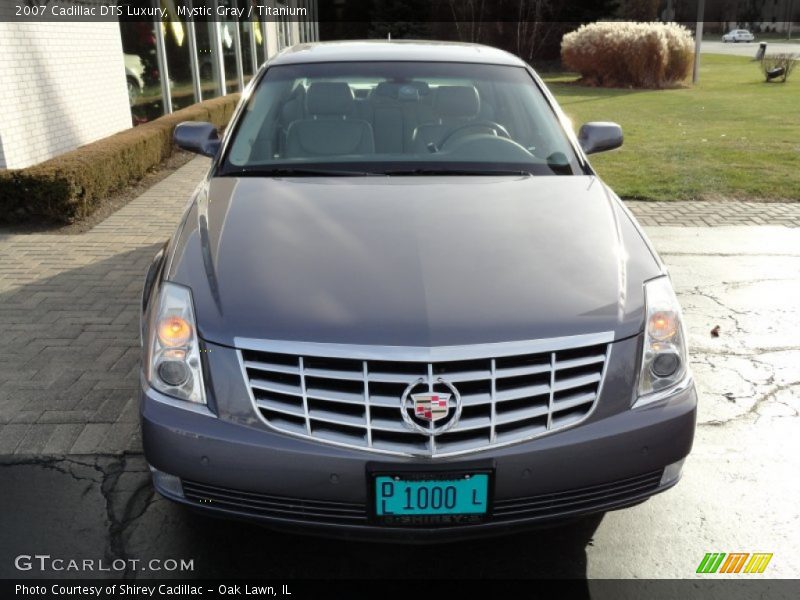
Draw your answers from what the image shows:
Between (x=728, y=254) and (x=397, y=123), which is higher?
(x=397, y=123)

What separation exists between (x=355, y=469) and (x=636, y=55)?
79.1ft

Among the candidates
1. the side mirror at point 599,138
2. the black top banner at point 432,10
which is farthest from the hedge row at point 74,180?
the black top banner at point 432,10

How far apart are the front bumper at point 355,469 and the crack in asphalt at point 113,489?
512 millimetres

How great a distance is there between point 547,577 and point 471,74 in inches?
100

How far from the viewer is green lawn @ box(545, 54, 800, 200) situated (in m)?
8.56

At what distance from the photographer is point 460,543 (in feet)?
9.07

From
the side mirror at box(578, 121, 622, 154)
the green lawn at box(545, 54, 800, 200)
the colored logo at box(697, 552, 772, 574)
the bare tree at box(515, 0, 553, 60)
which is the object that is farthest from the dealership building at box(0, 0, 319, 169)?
the bare tree at box(515, 0, 553, 60)

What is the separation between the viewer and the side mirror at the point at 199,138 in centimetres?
414

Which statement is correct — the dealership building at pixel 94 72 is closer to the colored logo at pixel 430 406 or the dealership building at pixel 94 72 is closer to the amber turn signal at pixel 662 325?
the colored logo at pixel 430 406

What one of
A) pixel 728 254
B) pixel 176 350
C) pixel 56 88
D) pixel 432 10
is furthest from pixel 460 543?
pixel 432 10

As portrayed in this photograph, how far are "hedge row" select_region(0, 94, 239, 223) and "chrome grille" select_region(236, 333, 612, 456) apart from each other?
536cm

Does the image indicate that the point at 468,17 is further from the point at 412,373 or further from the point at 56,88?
the point at 412,373

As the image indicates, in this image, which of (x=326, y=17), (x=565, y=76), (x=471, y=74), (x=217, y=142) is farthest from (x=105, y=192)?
(x=326, y=17)

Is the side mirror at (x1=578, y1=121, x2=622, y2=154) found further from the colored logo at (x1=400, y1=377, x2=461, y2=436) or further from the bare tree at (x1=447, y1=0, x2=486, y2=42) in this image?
the bare tree at (x1=447, y1=0, x2=486, y2=42)
